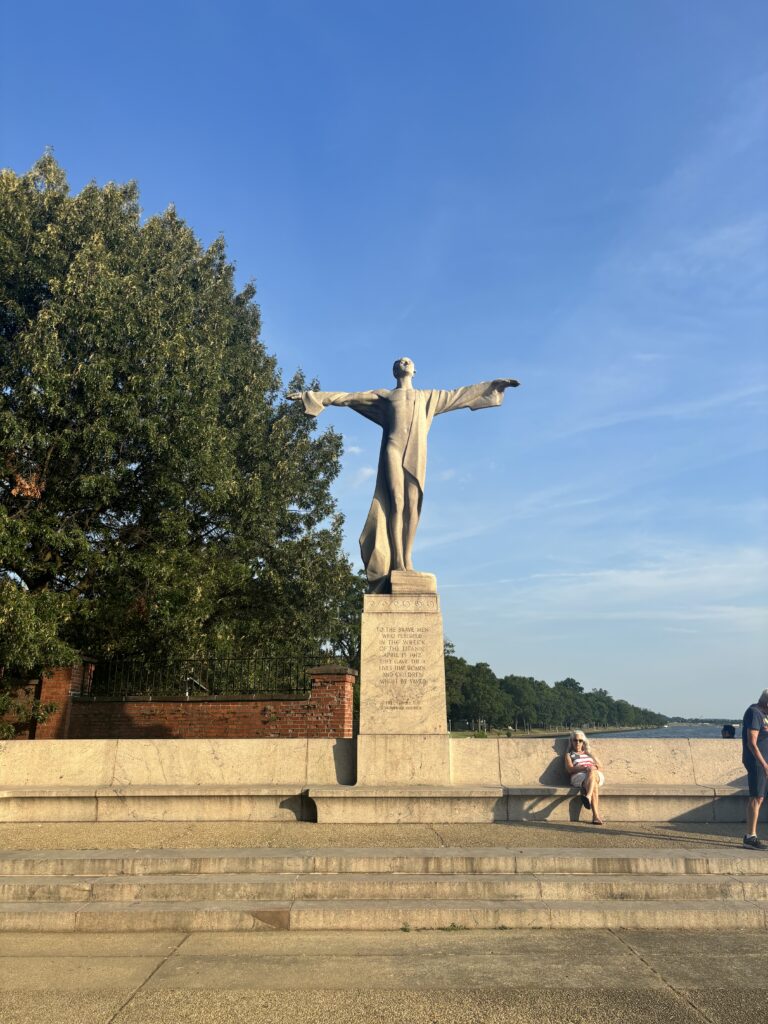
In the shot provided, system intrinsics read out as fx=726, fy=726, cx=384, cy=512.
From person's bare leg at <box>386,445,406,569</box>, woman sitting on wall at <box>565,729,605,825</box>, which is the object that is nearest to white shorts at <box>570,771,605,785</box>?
woman sitting on wall at <box>565,729,605,825</box>

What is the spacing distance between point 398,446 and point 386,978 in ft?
24.5

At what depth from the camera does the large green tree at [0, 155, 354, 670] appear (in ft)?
40.2

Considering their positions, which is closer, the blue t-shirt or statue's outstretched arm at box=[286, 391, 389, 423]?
the blue t-shirt

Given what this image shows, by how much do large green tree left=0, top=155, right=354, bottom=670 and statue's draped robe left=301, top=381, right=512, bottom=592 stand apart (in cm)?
416

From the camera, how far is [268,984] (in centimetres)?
429

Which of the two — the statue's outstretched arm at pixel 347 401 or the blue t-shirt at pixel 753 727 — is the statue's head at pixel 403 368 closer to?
the statue's outstretched arm at pixel 347 401

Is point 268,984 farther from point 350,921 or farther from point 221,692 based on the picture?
point 221,692

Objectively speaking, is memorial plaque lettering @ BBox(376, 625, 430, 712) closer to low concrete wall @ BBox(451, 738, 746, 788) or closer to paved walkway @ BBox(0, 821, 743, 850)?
low concrete wall @ BBox(451, 738, 746, 788)

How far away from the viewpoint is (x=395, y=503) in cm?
1068

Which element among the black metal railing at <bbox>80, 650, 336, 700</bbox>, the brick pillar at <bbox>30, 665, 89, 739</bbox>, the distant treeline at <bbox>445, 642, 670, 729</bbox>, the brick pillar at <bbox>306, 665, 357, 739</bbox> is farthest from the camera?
the distant treeline at <bbox>445, 642, 670, 729</bbox>

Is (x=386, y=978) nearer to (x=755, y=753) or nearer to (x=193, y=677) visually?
(x=755, y=753)

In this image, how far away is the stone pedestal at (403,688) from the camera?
9.16 metres

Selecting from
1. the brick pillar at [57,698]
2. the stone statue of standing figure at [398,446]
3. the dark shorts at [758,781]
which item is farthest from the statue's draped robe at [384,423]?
the brick pillar at [57,698]

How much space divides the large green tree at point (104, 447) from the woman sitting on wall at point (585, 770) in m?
7.71
